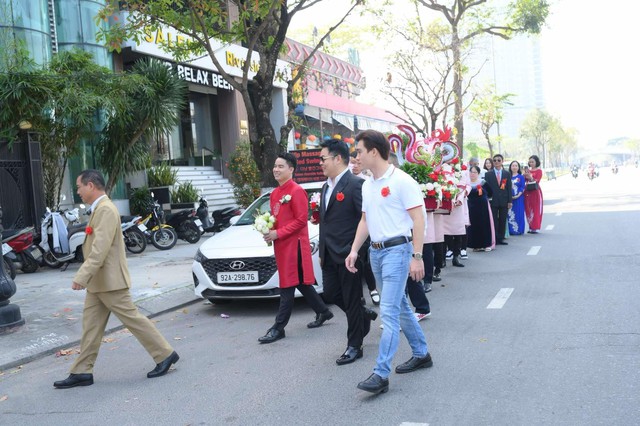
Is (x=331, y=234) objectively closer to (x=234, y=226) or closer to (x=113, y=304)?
(x=113, y=304)

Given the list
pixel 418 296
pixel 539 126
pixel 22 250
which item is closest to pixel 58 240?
pixel 22 250

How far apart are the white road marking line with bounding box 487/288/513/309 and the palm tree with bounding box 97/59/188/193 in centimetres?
1061

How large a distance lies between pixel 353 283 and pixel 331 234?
0.49 meters

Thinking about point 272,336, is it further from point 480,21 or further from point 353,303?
point 480,21

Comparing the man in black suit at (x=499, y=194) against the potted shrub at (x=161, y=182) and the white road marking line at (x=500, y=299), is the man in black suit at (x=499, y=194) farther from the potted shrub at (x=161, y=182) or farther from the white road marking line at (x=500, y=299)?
the potted shrub at (x=161, y=182)

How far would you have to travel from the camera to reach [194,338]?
7211mm

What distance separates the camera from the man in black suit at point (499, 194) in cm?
1446

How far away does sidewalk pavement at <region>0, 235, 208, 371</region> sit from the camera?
7.18 metres

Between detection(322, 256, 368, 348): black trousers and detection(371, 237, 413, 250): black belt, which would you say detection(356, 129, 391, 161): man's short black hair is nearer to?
detection(371, 237, 413, 250): black belt

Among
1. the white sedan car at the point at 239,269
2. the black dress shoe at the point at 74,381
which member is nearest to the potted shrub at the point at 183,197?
the white sedan car at the point at 239,269

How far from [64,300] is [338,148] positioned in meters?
5.44

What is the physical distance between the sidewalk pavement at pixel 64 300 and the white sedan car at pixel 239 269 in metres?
1.08

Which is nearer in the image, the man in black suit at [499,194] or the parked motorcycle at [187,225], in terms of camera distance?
the man in black suit at [499,194]

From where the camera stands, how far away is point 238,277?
7.96 metres
